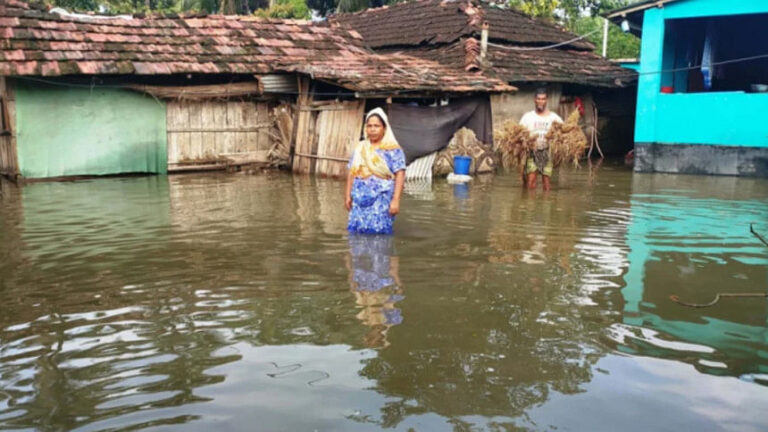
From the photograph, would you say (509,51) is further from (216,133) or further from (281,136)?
Result: (216,133)

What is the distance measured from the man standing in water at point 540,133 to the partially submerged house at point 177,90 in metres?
3.26

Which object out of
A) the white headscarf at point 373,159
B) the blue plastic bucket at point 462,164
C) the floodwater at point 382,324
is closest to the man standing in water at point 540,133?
the floodwater at point 382,324

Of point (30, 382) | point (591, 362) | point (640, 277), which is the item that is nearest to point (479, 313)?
point (591, 362)

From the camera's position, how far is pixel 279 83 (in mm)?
14992

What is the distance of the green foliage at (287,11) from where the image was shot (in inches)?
993

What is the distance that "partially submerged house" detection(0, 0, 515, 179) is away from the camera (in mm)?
12883

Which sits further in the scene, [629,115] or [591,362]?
[629,115]

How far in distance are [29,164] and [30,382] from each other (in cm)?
1063

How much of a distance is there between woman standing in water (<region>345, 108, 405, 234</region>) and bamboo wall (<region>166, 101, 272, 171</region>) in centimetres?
850

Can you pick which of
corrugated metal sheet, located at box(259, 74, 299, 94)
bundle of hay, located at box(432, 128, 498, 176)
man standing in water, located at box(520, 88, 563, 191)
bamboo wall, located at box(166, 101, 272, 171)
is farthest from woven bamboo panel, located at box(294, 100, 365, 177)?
man standing in water, located at box(520, 88, 563, 191)

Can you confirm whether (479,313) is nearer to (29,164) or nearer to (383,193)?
(383,193)

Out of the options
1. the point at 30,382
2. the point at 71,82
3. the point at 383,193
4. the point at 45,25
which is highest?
the point at 45,25

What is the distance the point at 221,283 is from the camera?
5641mm

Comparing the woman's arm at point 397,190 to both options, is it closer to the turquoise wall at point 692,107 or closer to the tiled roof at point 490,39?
the tiled roof at point 490,39
